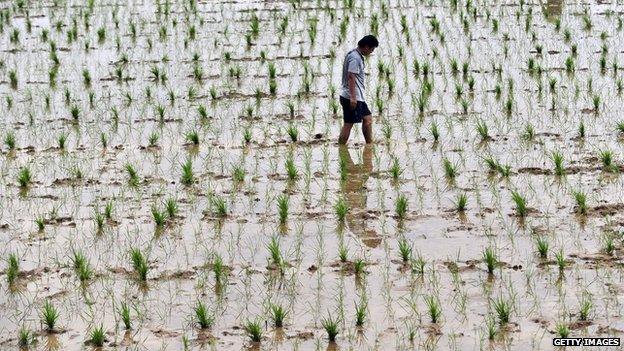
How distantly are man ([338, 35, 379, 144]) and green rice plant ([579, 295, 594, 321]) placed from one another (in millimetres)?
3214

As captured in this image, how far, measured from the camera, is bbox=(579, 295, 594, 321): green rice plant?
16.9 feet

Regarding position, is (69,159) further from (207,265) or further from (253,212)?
(207,265)

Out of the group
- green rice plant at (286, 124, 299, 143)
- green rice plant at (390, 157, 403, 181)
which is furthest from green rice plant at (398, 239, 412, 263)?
green rice plant at (286, 124, 299, 143)

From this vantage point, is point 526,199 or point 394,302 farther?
point 526,199

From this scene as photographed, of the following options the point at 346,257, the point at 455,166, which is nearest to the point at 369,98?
the point at 455,166

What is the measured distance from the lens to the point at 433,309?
5215mm

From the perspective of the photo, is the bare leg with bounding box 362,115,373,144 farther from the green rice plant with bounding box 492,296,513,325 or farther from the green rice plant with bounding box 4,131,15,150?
the green rice plant with bounding box 492,296,513,325

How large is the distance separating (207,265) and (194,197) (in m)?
1.26

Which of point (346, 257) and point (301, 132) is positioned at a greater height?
point (301, 132)

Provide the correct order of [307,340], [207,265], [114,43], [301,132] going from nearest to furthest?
1. [307,340]
2. [207,265]
3. [301,132]
4. [114,43]

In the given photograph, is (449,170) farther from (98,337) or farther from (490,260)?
(98,337)

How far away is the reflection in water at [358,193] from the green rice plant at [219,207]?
0.74m

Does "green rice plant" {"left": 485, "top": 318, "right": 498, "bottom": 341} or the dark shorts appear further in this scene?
the dark shorts

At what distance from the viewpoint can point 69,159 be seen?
827 cm
